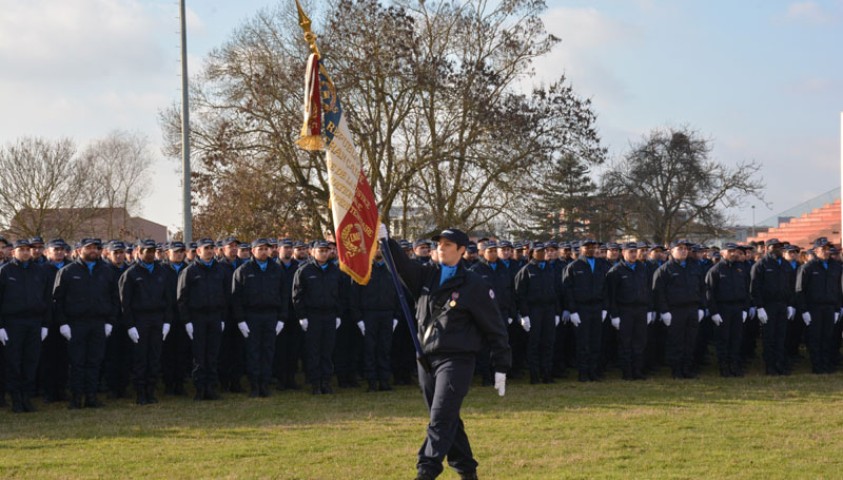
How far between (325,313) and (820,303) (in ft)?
27.8

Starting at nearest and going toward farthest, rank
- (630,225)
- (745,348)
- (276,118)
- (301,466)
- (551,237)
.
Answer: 1. (301,466)
2. (745,348)
3. (276,118)
4. (551,237)
5. (630,225)

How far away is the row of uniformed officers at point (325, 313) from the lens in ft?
42.5

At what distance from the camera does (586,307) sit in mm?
15812

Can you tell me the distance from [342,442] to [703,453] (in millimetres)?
3422

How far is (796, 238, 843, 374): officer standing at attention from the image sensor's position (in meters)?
16.8

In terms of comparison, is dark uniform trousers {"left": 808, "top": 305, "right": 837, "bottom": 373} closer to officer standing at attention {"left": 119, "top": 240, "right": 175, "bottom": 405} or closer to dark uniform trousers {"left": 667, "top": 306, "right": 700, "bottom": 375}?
dark uniform trousers {"left": 667, "top": 306, "right": 700, "bottom": 375}

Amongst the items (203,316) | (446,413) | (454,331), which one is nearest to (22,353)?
(203,316)

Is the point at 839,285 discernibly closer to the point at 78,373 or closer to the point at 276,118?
the point at 78,373

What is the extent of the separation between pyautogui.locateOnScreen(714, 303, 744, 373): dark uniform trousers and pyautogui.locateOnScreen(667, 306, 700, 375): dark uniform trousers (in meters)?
0.55

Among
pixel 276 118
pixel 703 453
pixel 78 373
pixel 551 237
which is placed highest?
pixel 276 118

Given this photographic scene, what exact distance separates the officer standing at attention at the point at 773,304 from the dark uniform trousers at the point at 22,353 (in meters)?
11.2

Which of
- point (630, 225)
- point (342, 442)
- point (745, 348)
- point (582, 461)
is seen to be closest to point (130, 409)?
point (342, 442)

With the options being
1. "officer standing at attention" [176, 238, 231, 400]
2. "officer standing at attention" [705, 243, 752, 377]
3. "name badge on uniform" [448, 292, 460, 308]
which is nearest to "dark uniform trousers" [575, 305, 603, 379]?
"officer standing at attention" [705, 243, 752, 377]

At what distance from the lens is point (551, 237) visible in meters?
35.2
